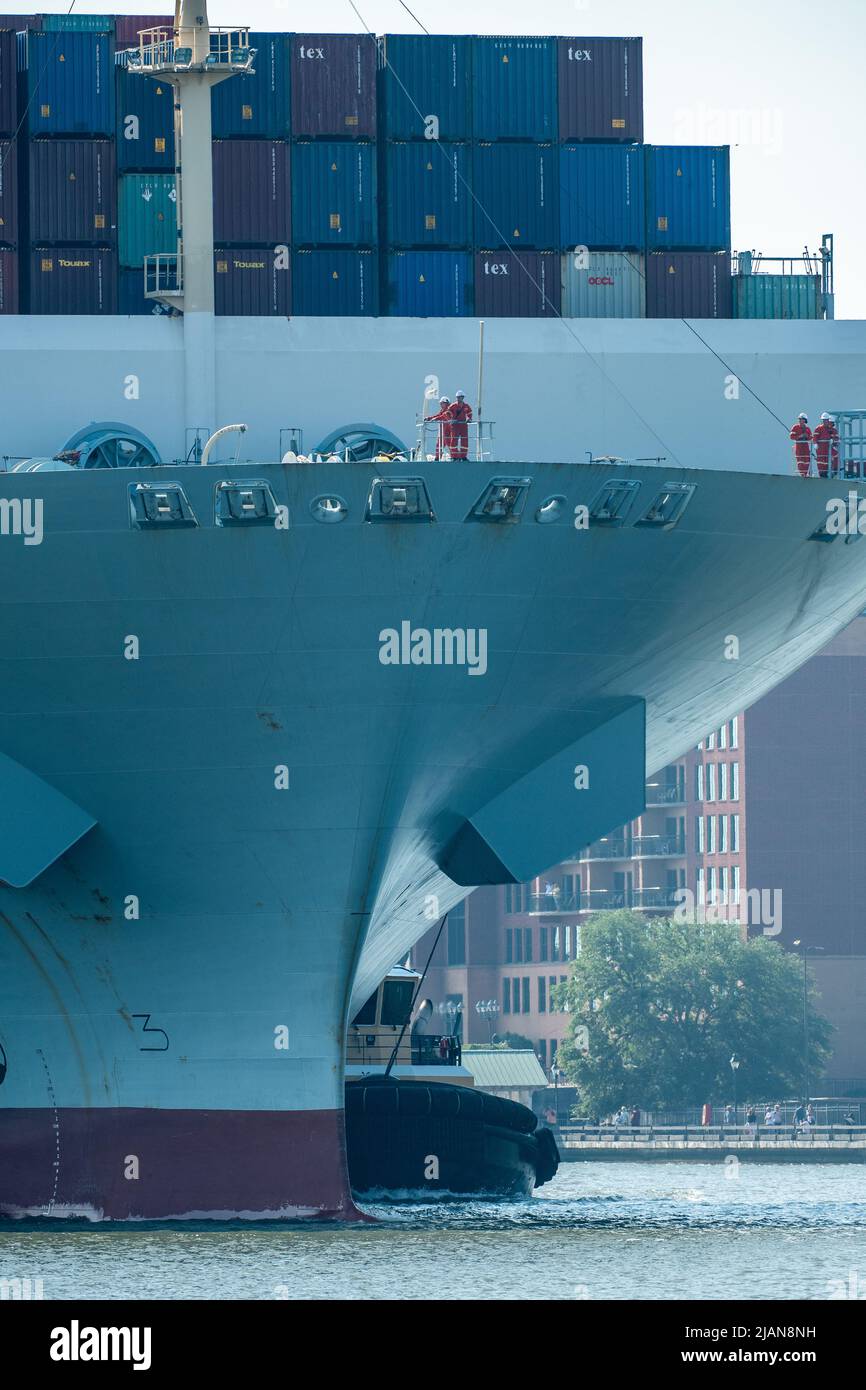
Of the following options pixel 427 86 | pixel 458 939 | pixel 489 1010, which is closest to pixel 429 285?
pixel 427 86

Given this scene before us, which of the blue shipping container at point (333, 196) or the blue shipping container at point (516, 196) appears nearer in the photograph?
the blue shipping container at point (333, 196)

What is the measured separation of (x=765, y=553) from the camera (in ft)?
92.0

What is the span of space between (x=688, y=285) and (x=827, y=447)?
4.66 meters

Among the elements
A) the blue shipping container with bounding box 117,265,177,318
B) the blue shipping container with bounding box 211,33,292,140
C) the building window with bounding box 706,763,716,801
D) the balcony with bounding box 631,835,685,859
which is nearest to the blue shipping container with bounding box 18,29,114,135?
the blue shipping container with bounding box 211,33,292,140

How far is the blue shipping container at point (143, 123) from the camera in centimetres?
3209

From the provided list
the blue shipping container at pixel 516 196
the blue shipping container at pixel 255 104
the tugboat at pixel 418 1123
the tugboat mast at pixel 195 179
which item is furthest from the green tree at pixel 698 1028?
the tugboat mast at pixel 195 179

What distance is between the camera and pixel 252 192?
32188mm

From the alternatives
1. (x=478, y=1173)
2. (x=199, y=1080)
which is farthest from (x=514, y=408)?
(x=478, y=1173)

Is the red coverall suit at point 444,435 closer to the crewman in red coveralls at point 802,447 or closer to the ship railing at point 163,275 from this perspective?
the crewman in red coveralls at point 802,447

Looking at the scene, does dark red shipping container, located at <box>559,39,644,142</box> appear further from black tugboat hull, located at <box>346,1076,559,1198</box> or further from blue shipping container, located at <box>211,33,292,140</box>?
black tugboat hull, located at <box>346,1076,559,1198</box>

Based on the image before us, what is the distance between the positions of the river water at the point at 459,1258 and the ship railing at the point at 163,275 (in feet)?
36.3

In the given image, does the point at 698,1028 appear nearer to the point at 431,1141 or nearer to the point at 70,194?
the point at 431,1141

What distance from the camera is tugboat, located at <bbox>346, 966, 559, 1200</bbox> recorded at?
3459cm

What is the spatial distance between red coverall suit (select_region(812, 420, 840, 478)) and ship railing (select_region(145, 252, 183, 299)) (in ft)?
25.6
